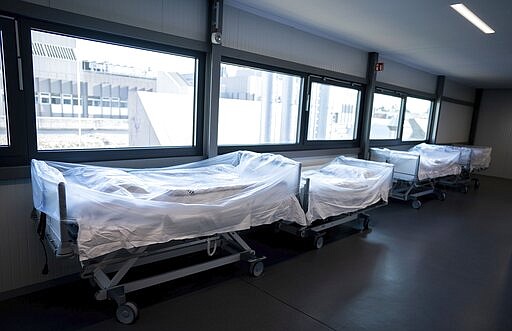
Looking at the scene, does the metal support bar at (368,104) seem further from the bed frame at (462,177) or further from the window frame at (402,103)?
the bed frame at (462,177)

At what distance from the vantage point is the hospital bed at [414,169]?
5.11 meters

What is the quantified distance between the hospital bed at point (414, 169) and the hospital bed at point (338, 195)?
1.30 meters

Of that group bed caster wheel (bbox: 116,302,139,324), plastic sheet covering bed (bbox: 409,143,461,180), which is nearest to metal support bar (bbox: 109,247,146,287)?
bed caster wheel (bbox: 116,302,139,324)

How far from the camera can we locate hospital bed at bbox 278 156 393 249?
10.3 feet

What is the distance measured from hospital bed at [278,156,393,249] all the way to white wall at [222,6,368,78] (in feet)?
5.01

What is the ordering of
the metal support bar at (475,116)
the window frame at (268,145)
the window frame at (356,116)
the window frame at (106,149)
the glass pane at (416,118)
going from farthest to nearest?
the metal support bar at (475,116)
the glass pane at (416,118)
the window frame at (356,116)
the window frame at (268,145)
the window frame at (106,149)

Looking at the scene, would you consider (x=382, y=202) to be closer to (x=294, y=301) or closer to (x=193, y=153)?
(x=294, y=301)

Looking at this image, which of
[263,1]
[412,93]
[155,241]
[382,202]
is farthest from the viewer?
[412,93]

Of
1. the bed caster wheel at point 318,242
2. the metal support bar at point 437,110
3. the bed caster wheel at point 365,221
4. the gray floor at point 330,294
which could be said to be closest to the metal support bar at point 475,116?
the metal support bar at point 437,110

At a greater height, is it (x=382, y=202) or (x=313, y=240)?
(x=382, y=202)

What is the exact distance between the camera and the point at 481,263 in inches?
130

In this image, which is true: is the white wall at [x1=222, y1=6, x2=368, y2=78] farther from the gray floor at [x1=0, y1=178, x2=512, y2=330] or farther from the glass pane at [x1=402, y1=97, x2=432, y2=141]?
the glass pane at [x1=402, y1=97, x2=432, y2=141]

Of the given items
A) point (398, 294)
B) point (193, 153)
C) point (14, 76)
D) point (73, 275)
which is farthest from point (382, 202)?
point (14, 76)

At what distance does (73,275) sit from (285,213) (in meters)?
1.83
